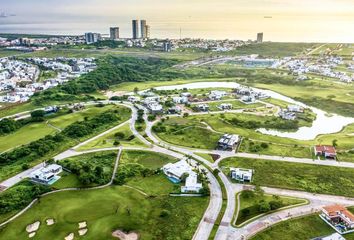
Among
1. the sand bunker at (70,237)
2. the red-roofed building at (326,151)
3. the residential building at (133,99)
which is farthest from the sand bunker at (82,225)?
the residential building at (133,99)

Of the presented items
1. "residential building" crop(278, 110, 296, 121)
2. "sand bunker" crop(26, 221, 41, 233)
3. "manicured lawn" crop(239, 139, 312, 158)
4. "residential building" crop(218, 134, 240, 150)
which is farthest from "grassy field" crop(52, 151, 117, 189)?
"residential building" crop(278, 110, 296, 121)

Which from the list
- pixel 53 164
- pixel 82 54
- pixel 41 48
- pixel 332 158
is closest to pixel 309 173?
pixel 332 158

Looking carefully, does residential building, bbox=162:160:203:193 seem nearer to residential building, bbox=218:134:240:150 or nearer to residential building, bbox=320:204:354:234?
residential building, bbox=218:134:240:150

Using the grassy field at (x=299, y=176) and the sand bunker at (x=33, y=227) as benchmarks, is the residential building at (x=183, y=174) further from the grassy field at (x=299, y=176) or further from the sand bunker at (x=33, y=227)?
the sand bunker at (x=33, y=227)

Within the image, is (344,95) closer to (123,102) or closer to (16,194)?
(123,102)

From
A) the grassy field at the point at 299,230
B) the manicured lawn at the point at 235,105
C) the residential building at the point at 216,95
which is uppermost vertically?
the residential building at the point at 216,95

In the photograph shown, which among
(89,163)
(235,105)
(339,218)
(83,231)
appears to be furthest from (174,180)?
(235,105)
